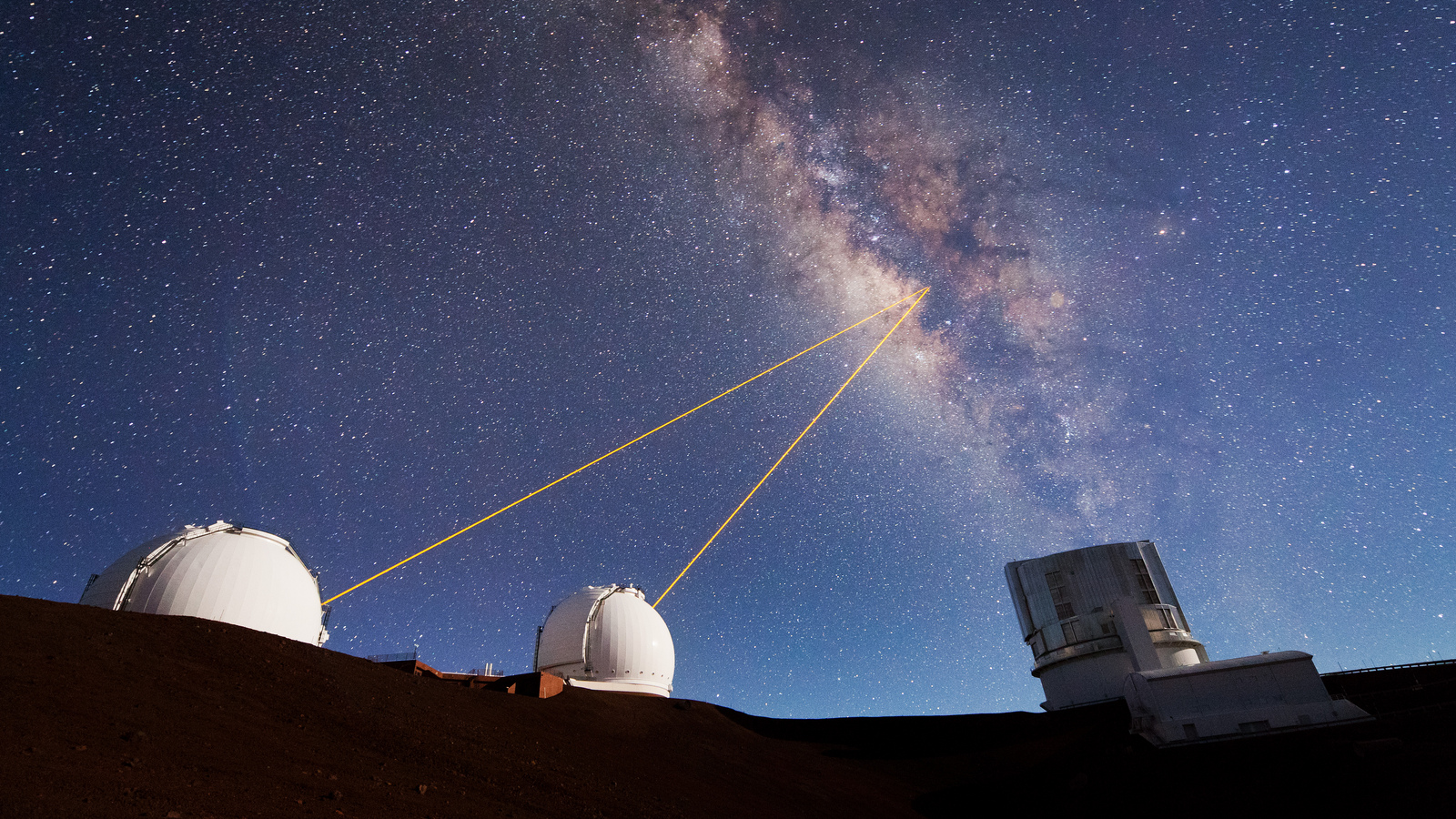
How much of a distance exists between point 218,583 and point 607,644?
1353 centimetres

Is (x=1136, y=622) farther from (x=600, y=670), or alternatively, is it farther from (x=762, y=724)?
(x=600, y=670)

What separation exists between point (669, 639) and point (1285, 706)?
2300 centimetres

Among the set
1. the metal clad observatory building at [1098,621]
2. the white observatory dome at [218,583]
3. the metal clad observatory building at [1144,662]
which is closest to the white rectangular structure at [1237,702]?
the metal clad observatory building at [1144,662]

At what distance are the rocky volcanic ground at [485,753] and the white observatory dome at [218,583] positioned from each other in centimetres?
457

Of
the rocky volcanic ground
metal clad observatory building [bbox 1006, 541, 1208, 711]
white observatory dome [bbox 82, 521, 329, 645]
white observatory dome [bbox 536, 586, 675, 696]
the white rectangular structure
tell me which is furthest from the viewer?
metal clad observatory building [bbox 1006, 541, 1208, 711]

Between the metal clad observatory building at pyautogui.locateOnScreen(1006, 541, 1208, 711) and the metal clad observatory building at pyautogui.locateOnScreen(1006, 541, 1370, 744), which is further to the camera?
the metal clad observatory building at pyautogui.locateOnScreen(1006, 541, 1208, 711)

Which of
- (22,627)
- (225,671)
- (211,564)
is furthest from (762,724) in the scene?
(22,627)

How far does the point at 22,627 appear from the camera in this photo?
13883 millimetres

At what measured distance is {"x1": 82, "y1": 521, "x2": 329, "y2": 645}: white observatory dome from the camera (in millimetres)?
20625

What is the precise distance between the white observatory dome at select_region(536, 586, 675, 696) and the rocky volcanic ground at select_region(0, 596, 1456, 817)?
446 cm

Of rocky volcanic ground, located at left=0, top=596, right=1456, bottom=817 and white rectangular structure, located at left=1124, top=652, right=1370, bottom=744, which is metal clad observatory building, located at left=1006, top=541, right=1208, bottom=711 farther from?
rocky volcanic ground, located at left=0, top=596, right=1456, bottom=817

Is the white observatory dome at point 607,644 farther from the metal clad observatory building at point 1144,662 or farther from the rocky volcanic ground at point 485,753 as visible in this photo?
the metal clad observatory building at point 1144,662

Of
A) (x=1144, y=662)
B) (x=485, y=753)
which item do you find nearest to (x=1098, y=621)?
(x=1144, y=662)

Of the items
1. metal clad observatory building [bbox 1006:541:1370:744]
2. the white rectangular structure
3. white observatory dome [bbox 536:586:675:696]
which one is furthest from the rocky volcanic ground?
white observatory dome [bbox 536:586:675:696]
